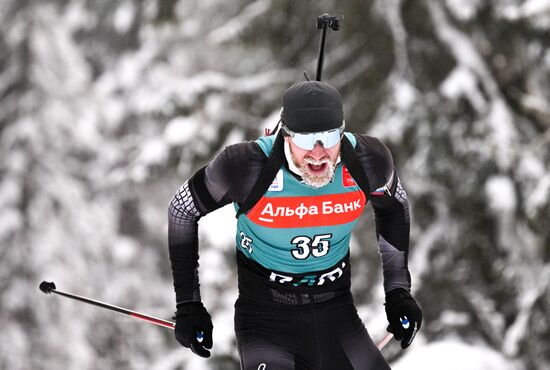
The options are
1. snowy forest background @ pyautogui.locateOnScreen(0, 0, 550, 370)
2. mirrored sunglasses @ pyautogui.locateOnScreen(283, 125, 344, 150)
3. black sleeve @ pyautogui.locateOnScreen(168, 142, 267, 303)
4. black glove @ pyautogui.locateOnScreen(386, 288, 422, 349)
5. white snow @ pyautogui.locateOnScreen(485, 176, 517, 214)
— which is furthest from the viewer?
white snow @ pyautogui.locateOnScreen(485, 176, 517, 214)

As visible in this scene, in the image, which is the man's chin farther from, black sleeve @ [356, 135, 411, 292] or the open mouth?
black sleeve @ [356, 135, 411, 292]

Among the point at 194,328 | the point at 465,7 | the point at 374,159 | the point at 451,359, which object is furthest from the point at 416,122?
the point at 194,328

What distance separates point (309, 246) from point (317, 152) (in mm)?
466

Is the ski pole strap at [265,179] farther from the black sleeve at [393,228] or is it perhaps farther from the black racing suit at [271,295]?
the black sleeve at [393,228]

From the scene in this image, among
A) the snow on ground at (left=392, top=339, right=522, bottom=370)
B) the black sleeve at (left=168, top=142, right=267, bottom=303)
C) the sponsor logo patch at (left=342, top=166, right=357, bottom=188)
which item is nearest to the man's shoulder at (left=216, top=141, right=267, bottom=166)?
the black sleeve at (left=168, top=142, right=267, bottom=303)

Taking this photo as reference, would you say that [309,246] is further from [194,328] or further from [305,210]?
[194,328]

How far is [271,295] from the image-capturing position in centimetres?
405

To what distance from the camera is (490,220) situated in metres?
9.18

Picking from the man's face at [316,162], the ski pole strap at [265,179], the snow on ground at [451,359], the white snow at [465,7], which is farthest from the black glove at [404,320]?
the white snow at [465,7]

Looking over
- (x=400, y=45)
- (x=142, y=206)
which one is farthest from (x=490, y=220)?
(x=142, y=206)

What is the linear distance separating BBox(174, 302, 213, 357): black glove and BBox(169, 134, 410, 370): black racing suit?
2.5 inches

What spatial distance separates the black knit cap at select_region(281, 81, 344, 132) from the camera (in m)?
3.73

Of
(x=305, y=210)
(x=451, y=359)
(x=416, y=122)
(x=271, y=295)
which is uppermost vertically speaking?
(x=416, y=122)

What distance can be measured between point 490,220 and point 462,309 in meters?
0.99
